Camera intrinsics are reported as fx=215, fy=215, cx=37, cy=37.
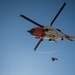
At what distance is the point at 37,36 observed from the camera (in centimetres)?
4312

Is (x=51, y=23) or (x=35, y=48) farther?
(x=35, y=48)

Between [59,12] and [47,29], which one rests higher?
[59,12]

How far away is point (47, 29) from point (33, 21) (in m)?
3.52

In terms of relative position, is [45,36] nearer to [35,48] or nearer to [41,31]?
[41,31]

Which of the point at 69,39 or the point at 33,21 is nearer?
the point at 33,21

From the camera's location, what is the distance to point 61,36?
44781mm

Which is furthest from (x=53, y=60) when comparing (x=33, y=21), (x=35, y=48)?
(x=33, y=21)

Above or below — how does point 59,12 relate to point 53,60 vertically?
above

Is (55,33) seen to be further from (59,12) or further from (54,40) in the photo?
(59,12)

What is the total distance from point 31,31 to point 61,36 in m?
6.73

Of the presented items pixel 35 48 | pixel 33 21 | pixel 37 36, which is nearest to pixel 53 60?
pixel 35 48

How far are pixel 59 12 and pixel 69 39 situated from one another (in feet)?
26.4

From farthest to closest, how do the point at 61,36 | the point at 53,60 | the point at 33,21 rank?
the point at 53,60 → the point at 61,36 → the point at 33,21

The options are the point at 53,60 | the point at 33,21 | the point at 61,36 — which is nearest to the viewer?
the point at 33,21
